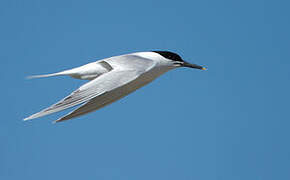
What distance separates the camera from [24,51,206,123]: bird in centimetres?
277

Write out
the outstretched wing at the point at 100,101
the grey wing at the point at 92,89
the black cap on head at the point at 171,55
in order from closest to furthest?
the grey wing at the point at 92,89
the outstretched wing at the point at 100,101
the black cap on head at the point at 171,55

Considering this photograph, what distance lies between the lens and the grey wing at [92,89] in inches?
107

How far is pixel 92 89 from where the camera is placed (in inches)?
111

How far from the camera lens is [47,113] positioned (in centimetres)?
269

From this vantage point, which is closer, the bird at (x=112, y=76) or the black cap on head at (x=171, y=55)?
the bird at (x=112, y=76)

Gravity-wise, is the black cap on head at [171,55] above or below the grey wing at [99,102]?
above

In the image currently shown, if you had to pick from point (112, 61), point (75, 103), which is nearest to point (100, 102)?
point (112, 61)

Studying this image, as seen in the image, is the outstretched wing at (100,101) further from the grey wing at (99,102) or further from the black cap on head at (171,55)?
the black cap on head at (171,55)

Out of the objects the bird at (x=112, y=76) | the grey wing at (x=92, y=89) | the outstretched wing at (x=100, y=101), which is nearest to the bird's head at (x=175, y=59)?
the bird at (x=112, y=76)

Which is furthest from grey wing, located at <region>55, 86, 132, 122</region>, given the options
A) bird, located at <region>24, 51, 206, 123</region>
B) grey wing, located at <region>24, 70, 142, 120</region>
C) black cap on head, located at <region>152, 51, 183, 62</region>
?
black cap on head, located at <region>152, 51, 183, 62</region>

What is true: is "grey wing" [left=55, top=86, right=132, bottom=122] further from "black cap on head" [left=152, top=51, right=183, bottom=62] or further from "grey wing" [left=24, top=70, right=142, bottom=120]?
"black cap on head" [left=152, top=51, right=183, bottom=62]

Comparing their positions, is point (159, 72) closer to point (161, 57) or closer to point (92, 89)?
point (161, 57)

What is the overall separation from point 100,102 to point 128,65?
0.40 metres

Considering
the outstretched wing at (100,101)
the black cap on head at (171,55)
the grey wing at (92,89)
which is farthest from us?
the black cap on head at (171,55)
